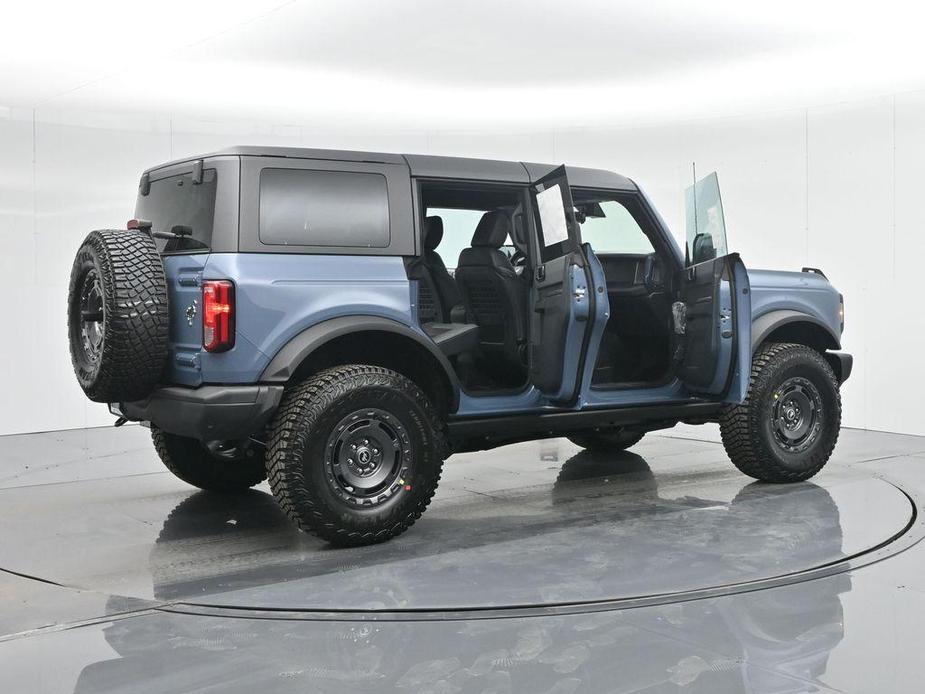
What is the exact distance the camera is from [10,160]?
943 centimetres

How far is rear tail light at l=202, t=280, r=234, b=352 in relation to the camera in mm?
4422

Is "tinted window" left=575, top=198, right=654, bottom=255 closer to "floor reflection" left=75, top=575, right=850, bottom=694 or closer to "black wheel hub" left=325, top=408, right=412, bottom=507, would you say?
"black wheel hub" left=325, top=408, right=412, bottom=507

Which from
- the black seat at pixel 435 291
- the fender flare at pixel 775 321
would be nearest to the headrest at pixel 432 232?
the black seat at pixel 435 291

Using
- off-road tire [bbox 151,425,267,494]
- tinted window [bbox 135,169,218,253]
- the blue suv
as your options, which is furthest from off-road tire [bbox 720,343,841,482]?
tinted window [bbox 135,169,218,253]

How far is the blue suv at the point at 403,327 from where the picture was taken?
4531 mm

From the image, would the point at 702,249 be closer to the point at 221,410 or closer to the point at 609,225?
the point at 609,225

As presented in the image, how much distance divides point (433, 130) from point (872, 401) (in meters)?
5.47

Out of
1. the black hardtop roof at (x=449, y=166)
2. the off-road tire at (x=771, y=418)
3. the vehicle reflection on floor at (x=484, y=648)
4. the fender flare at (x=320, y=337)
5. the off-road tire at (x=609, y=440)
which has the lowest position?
the vehicle reflection on floor at (x=484, y=648)

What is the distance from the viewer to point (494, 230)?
5.61 meters

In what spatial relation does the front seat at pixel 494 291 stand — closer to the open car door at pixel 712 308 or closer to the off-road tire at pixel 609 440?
the open car door at pixel 712 308

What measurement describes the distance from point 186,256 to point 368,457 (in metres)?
1.28

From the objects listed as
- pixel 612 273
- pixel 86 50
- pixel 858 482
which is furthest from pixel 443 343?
pixel 86 50

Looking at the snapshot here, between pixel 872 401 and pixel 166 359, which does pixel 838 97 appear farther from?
pixel 166 359

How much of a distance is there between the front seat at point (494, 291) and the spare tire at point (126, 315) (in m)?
1.82
